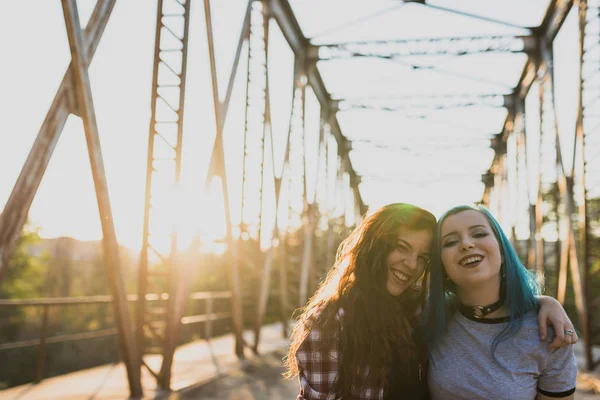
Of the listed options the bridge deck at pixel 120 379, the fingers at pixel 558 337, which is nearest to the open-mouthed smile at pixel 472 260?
the fingers at pixel 558 337

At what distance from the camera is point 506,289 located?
101 inches

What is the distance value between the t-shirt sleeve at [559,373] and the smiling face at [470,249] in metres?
0.38

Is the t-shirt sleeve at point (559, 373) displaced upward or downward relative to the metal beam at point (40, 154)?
downward

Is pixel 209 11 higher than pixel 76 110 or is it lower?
higher

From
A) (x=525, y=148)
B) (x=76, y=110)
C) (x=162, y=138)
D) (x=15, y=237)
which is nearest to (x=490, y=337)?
(x=15, y=237)

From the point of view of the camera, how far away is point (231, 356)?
361 inches

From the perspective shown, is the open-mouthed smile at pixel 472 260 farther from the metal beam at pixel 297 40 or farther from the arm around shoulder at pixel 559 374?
the metal beam at pixel 297 40

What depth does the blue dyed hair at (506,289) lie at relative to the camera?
2.49 meters

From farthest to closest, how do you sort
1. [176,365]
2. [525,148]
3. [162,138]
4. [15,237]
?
[525,148], [176,365], [162,138], [15,237]

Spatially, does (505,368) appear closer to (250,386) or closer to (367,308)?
(367,308)

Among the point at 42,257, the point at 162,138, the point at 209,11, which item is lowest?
the point at 42,257

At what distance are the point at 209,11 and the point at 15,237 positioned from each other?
3964 millimetres

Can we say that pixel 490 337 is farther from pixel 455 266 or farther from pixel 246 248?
pixel 246 248

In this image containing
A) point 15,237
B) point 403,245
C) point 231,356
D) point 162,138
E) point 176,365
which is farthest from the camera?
point 231,356
